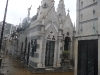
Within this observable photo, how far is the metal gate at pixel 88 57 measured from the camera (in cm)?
682

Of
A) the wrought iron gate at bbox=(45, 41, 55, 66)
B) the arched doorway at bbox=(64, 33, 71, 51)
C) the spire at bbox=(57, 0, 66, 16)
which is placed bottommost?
the wrought iron gate at bbox=(45, 41, 55, 66)

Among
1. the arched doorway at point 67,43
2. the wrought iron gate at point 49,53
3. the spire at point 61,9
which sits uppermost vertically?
the spire at point 61,9

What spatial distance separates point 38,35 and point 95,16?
12.4 metres

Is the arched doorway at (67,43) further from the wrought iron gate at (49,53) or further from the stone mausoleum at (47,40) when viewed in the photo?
the wrought iron gate at (49,53)

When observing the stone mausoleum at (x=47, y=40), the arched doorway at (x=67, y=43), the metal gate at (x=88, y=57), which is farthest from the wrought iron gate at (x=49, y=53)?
the metal gate at (x=88, y=57)

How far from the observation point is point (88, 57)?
7.26m

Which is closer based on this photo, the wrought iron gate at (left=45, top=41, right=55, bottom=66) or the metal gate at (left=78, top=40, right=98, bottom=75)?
the metal gate at (left=78, top=40, right=98, bottom=75)

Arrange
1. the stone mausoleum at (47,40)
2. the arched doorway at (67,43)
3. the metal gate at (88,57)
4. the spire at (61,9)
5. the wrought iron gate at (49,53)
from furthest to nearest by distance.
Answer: the spire at (61,9)
the arched doorway at (67,43)
the wrought iron gate at (49,53)
the stone mausoleum at (47,40)
the metal gate at (88,57)

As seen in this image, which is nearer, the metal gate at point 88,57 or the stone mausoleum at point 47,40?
the metal gate at point 88,57

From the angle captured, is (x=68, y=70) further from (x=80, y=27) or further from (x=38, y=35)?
(x=80, y=27)

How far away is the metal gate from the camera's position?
6824mm

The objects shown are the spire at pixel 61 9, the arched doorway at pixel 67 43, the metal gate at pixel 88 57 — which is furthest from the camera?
the spire at pixel 61 9

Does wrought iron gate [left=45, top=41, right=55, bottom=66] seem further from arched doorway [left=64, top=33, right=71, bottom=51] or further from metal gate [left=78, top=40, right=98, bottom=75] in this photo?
metal gate [left=78, top=40, right=98, bottom=75]

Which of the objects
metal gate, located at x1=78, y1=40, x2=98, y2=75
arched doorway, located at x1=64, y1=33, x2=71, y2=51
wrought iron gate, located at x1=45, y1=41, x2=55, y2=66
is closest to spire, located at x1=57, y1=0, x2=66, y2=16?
arched doorway, located at x1=64, y1=33, x2=71, y2=51
